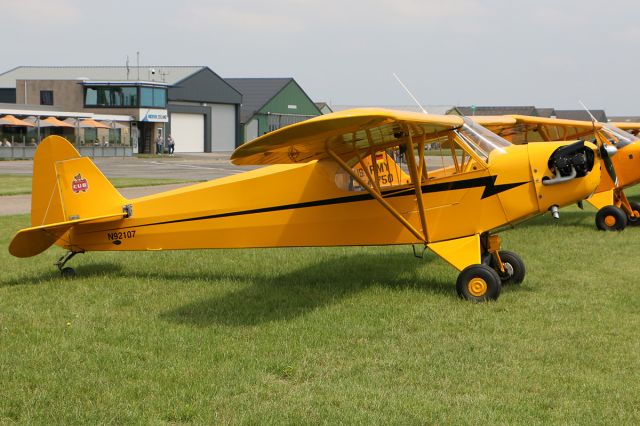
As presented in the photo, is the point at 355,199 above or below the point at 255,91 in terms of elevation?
below

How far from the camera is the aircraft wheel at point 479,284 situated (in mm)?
8109

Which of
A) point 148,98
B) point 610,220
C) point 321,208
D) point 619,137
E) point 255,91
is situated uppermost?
point 255,91

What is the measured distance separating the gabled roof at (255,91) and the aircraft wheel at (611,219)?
65.3m

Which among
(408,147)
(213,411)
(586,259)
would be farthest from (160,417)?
(586,259)

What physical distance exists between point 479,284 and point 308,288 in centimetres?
216

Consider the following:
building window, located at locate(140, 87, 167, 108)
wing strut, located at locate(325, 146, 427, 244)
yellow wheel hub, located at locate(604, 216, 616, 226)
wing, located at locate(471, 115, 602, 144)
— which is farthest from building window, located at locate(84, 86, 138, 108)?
wing strut, located at locate(325, 146, 427, 244)

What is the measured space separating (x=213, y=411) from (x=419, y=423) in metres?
1.45

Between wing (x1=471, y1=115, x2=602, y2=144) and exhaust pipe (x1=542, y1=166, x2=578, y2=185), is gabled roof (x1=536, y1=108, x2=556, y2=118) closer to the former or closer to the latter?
wing (x1=471, y1=115, x2=602, y2=144)

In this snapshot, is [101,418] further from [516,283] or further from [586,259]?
[586,259]

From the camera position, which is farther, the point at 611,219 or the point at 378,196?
the point at 611,219

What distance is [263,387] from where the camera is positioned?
548cm

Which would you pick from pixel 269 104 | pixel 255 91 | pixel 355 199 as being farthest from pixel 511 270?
pixel 255 91

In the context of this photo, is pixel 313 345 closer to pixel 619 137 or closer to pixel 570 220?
pixel 570 220

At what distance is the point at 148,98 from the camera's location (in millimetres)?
59875
